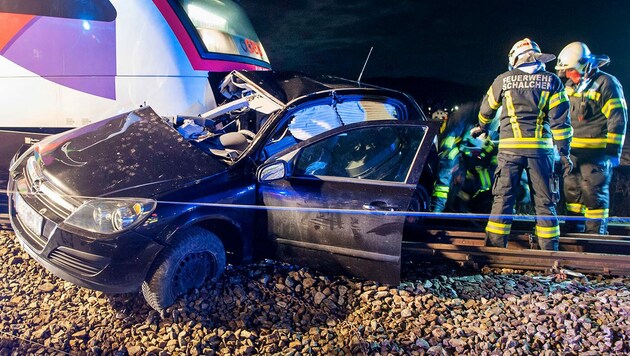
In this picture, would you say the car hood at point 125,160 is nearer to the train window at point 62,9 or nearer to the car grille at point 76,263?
the car grille at point 76,263

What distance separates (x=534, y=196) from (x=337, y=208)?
1863 millimetres

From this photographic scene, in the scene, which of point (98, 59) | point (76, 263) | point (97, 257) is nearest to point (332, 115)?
point (97, 257)

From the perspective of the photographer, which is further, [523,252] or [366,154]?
[366,154]

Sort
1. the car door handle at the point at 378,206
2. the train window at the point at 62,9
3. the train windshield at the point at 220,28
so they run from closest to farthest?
the car door handle at the point at 378,206, the train window at the point at 62,9, the train windshield at the point at 220,28

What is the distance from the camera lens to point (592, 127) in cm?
409

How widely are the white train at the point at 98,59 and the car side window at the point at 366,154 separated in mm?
2177

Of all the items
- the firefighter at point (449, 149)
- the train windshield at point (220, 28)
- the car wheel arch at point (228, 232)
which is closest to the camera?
the car wheel arch at point (228, 232)

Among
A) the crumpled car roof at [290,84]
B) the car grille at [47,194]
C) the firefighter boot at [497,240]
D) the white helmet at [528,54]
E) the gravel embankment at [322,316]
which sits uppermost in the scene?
the white helmet at [528,54]

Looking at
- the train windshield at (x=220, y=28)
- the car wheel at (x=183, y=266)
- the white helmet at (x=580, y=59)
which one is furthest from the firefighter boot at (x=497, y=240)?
the train windshield at (x=220, y=28)

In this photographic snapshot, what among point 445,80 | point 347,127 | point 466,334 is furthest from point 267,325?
point 445,80

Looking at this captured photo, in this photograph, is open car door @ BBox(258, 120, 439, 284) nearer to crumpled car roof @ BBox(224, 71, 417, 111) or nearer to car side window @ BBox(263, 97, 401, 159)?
car side window @ BBox(263, 97, 401, 159)

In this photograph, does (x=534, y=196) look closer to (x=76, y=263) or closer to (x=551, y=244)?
(x=551, y=244)

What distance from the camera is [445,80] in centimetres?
2672

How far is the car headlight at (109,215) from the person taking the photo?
8.22 feet
